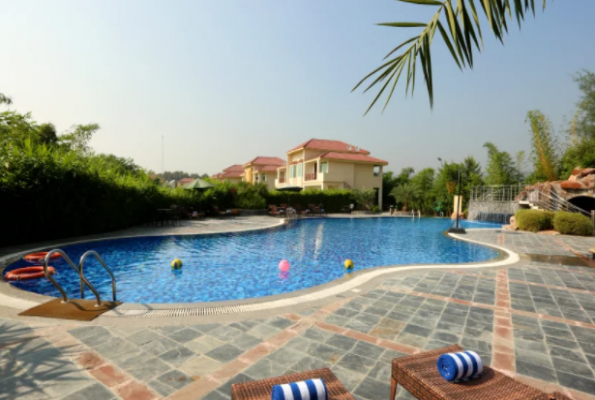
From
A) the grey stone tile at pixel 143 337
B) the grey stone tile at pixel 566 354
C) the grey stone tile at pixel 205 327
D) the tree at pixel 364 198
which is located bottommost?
the grey stone tile at pixel 566 354

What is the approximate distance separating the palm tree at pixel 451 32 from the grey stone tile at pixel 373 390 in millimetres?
2514

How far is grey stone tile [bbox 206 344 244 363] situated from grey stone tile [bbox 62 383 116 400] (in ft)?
3.21

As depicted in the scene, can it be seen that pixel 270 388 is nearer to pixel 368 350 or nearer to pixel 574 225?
pixel 368 350

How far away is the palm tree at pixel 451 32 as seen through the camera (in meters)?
1.38

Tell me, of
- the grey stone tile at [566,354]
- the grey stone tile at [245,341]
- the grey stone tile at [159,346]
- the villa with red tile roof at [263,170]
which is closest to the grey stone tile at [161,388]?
the grey stone tile at [159,346]

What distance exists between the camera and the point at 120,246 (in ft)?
38.0

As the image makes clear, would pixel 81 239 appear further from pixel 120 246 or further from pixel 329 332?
pixel 329 332

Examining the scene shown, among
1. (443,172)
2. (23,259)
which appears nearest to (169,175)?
(443,172)

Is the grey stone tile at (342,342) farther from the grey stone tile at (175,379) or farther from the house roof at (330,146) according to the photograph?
the house roof at (330,146)

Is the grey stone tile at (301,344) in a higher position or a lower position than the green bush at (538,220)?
lower

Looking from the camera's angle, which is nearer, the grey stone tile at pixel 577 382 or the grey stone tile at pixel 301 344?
the grey stone tile at pixel 577 382

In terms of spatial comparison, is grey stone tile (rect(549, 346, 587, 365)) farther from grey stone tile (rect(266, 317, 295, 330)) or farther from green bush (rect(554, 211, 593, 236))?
green bush (rect(554, 211, 593, 236))

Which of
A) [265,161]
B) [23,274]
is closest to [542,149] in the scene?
[23,274]

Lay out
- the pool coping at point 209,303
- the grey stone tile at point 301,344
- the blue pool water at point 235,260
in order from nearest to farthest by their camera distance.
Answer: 1. the grey stone tile at point 301,344
2. the pool coping at point 209,303
3. the blue pool water at point 235,260
